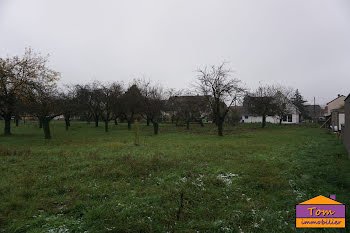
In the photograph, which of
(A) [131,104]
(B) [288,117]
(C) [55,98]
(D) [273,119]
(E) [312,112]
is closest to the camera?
(C) [55,98]

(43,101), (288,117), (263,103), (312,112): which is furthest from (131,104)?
(312,112)

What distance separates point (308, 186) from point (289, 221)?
244 centimetres

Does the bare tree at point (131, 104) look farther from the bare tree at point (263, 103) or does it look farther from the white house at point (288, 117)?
the white house at point (288, 117)

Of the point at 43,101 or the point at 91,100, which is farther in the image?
the point at 91,100

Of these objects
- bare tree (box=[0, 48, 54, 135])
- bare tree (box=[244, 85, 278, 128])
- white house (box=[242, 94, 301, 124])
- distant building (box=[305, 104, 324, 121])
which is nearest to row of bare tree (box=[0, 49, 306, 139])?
bare tree (box=[0, 48, 54, 135])

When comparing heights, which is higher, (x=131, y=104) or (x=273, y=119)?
(x=131, y=104)

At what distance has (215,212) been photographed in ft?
13.6

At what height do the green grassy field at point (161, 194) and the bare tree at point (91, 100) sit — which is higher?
the bare tree at point (91, 100)

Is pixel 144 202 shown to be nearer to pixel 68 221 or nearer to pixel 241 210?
pixel 68 221

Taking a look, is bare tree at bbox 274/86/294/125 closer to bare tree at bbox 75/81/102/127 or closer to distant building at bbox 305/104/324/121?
distant building at bbox 305/104/324/121

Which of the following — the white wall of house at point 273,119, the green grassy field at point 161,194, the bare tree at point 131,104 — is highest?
the bare tree at point 131,104

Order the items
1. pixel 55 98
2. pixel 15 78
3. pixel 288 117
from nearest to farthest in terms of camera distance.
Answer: pixel 15 78 < pixel 55 98 < pixel 288 117

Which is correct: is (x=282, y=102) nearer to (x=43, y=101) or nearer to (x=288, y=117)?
(x=288, y=117)

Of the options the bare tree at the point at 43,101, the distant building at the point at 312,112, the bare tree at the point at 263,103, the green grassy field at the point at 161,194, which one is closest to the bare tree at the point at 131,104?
the bare tree at the point at 43,101
